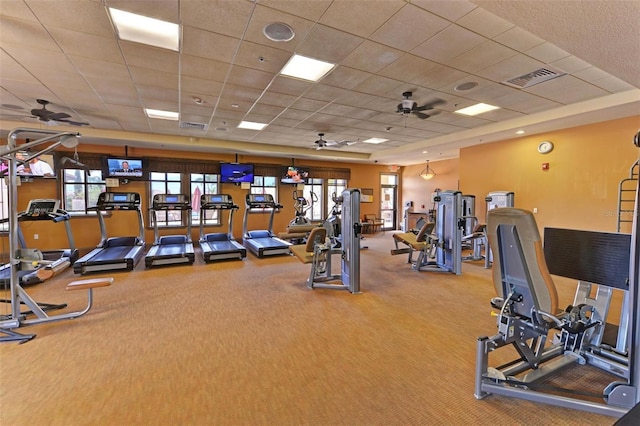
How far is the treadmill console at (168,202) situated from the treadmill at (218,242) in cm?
48

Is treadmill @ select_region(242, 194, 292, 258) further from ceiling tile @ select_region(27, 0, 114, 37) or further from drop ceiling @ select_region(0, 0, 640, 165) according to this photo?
ceiling tile @ select_region(27, 0, 114, 37)

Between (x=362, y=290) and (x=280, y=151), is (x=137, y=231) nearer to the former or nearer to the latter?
(x=280, y=151)

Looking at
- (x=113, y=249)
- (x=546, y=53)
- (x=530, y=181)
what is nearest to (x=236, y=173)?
(x=113, y=249)

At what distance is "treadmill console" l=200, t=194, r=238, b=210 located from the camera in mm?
7445

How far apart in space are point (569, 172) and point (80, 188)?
1216 centimetres

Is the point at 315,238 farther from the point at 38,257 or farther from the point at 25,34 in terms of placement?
the point at 25,34

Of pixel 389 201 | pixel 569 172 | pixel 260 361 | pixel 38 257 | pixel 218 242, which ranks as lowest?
pixel 260 361

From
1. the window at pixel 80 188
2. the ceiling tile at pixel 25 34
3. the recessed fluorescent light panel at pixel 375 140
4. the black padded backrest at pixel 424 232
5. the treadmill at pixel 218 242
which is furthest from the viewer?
the recessed fluorescent light panel at pixel 375 140

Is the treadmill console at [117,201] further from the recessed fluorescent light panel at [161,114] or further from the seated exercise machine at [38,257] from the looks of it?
the recessed fluorescent light panel at [161,114]

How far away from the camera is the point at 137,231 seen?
8.32m

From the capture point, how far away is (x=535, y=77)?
157 inches

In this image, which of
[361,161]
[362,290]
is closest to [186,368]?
[362,290]

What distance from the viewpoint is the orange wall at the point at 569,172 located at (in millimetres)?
5391

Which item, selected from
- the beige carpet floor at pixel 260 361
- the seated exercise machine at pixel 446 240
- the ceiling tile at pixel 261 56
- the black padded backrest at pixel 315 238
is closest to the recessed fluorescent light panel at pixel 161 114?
the ceiling tile at pixel 261 56
